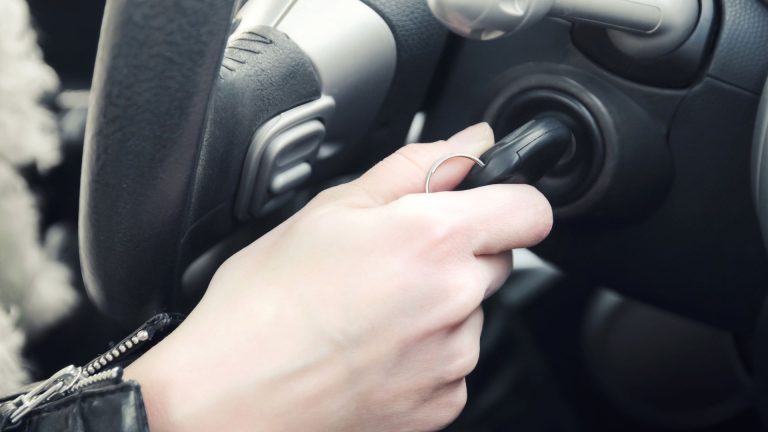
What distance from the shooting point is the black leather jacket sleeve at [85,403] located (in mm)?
416

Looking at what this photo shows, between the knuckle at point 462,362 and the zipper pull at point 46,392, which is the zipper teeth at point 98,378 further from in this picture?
the knuckle at point 462,362

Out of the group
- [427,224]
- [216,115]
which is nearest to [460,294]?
[427,224]

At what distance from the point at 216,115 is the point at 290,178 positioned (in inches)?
4.5

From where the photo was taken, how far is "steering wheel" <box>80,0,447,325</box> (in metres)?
0.37

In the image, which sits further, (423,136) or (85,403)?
(423,136)

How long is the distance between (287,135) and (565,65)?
0.22 meters

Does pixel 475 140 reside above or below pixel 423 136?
above

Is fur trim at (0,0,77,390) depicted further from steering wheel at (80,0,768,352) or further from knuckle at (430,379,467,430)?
knuckle at (430,379,467,430)

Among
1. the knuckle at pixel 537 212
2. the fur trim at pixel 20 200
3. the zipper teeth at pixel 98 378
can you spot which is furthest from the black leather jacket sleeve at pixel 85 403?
the knuckle at pixel 537 212

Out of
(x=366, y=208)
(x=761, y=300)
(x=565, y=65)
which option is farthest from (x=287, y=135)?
(x=761, y=300)

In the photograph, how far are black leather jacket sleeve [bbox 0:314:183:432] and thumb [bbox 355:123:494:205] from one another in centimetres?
16

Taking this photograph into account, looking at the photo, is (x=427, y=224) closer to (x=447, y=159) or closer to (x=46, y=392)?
(x=447, y=159)

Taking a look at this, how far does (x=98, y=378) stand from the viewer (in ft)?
1.44

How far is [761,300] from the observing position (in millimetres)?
687
